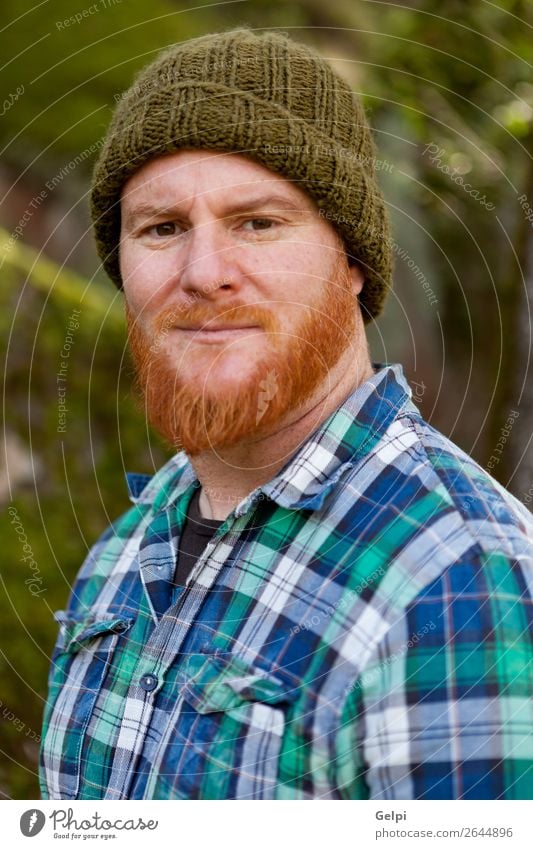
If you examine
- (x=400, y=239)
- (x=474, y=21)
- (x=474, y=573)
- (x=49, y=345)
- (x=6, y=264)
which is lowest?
(x=474, y=573)

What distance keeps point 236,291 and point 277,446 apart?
33 cm

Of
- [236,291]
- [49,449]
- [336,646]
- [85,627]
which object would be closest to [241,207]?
[236,291]

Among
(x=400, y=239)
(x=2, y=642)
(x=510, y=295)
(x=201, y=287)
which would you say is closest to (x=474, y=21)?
(x=510, y=295)

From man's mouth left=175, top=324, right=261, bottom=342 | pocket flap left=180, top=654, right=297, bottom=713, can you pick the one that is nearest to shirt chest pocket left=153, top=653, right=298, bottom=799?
pocket flap left=180, top=654, right=297, bottom=713

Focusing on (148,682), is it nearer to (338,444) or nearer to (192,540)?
(192,540)

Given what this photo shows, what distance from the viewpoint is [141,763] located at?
5.41 ft

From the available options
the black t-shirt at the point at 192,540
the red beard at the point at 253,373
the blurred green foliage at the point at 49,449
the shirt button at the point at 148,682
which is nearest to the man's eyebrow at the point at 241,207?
the red beard at the point at 253,373

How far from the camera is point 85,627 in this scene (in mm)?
1928

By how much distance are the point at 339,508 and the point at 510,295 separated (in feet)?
6.29

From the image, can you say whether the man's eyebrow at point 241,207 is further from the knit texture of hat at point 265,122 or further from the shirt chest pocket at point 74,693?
the shirt chest pocket at point 74,693

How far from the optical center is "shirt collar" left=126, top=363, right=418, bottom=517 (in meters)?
1.64

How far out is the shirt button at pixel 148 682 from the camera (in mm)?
1660
